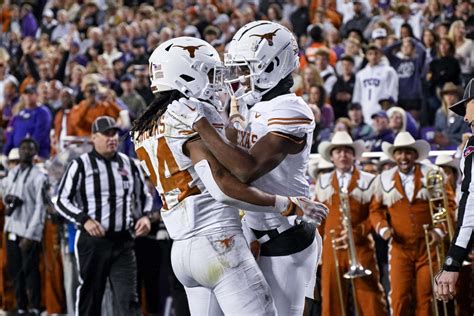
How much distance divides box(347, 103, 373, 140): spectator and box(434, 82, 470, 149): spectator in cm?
71

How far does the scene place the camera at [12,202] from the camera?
11.0 meters

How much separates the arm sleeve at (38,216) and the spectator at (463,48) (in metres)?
4.47

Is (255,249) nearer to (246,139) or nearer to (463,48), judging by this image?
(246,139)

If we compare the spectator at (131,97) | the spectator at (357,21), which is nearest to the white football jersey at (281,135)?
the spectator at (131,97)

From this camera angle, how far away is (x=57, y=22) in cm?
1855

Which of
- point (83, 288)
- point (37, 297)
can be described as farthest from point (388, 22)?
point (83, 288)

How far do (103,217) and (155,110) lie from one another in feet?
12.1

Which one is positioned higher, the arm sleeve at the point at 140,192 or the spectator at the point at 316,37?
the spectator at the point at 316,37

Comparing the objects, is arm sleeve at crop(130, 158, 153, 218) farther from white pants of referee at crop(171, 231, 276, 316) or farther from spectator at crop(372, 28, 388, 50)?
spectator at crop(372, 28, 388, 50)

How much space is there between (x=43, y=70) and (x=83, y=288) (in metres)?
7.96

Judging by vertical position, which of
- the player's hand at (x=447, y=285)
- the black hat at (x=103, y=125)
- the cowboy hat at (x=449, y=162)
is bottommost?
the player's hand at (x=447, y=285)

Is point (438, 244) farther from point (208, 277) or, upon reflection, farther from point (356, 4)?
point (356, 4)

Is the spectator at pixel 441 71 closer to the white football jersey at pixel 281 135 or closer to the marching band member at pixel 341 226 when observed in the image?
the marching band member at pixel 341 226

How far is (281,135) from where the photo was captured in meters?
5.00
